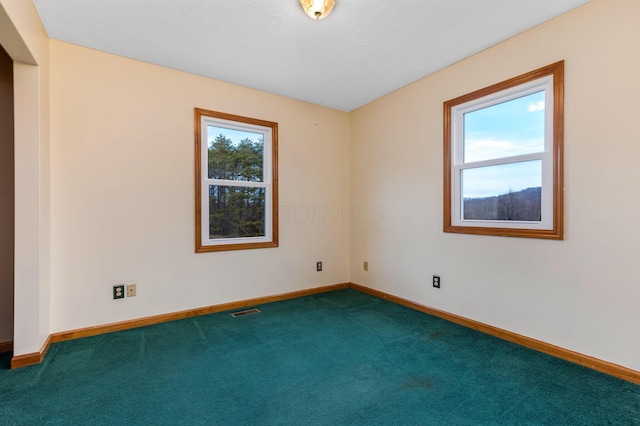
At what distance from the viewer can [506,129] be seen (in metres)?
2.58

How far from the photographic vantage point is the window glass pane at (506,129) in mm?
2385

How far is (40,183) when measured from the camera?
2125 mm

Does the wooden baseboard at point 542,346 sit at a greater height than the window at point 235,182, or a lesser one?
lesser

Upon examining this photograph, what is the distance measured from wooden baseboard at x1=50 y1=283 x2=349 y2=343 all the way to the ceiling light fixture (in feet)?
9.38

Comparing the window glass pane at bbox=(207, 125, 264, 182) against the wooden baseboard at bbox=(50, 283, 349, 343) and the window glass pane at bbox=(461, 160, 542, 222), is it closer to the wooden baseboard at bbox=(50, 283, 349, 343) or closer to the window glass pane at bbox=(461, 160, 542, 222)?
the wooden baseboard at bbox=(50, 283, 349, 343)

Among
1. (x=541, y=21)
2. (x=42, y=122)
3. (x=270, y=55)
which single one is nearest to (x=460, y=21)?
(x=541, y=21)

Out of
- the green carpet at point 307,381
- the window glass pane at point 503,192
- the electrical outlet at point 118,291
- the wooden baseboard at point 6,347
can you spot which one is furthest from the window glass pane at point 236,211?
the window glass pane at point 503,192

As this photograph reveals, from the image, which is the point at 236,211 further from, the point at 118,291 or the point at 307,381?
the point at 307,381

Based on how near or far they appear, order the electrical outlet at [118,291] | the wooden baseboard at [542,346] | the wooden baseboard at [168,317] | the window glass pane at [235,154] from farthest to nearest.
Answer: the window glass pane at [235,154], the electrical outlet at [118,291], the wooden baseboard at [168,317], the wooden baseboard at [542,346]

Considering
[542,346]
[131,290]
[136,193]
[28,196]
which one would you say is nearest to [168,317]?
[131,290]

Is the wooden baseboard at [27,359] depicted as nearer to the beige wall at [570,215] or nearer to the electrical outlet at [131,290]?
the electrical outlet at [131,290]

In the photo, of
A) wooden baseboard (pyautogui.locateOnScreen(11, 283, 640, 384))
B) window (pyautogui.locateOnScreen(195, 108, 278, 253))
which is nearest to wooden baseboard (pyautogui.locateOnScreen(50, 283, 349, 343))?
wooden baseboard (pyautogui.locateOnScreen(11, 283, 640, 384))

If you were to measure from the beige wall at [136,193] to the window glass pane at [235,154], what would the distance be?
233 millimetres

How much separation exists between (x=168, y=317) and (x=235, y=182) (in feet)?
5.09
